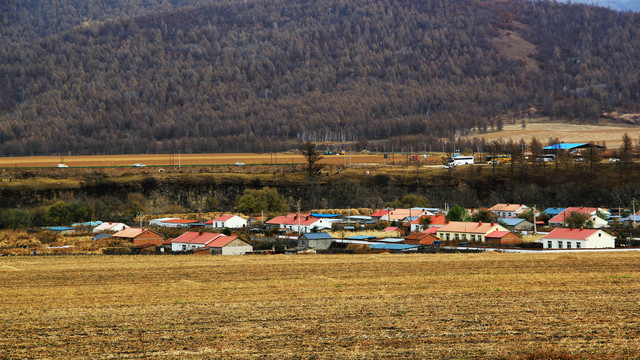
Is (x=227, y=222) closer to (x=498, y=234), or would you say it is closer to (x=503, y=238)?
(x=498, y=234)

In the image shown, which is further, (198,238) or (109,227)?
(109,227)

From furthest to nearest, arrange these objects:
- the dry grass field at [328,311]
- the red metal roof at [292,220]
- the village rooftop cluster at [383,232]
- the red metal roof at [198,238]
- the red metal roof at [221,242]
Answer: the red metal roof at [292,220], the red metal roof at [198,238], the village rooftop cluster at [383,232], the red metal roof at [221,242], the dry grass field at [328,311]

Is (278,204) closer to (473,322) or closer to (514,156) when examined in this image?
(514,156)

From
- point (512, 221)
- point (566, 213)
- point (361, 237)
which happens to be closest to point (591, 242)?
point (361, 237)

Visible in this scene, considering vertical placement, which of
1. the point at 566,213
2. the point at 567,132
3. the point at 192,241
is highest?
the point at 567,132

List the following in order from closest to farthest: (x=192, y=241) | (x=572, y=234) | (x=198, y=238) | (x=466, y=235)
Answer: (x=572, y=234)
(x=192, y=241)
(x=198, y=238)
(x=466, y=235)

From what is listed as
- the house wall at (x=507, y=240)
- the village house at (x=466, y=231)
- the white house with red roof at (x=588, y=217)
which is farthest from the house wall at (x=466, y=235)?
the white house with red roof at (x=588, y=217)

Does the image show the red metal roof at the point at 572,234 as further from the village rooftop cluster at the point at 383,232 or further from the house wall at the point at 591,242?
the house wall at the point at 591,242
